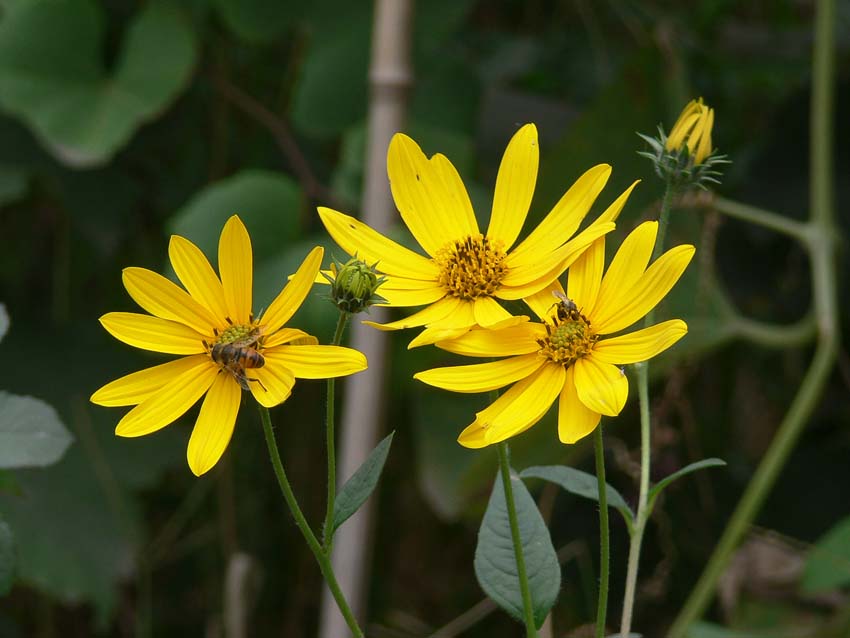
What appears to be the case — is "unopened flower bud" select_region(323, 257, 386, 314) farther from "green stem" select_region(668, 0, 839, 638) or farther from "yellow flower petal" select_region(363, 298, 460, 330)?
"green stem" select_region(668, 0, 839, 638)

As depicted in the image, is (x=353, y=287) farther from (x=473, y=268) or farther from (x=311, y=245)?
(x=311, y=245)

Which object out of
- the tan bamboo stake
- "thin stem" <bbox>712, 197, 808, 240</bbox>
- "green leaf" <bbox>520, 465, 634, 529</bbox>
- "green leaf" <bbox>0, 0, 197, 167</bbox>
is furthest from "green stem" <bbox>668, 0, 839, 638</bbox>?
"green leaf" <bbox>0, 0, 197, 167</bbox>

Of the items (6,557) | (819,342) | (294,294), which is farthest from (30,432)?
(819,342)

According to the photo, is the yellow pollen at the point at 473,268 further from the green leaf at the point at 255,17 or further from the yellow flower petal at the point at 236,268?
the green leaf at the point at 255,17

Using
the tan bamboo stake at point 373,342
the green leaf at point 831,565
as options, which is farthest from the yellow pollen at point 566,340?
the green leaf at point 831,565

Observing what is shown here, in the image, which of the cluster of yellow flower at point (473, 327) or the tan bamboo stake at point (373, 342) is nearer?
the cluster of yellow flower at point (473, 327)

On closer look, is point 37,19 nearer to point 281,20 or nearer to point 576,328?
point 281,20

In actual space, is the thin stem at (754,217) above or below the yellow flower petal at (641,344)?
above
